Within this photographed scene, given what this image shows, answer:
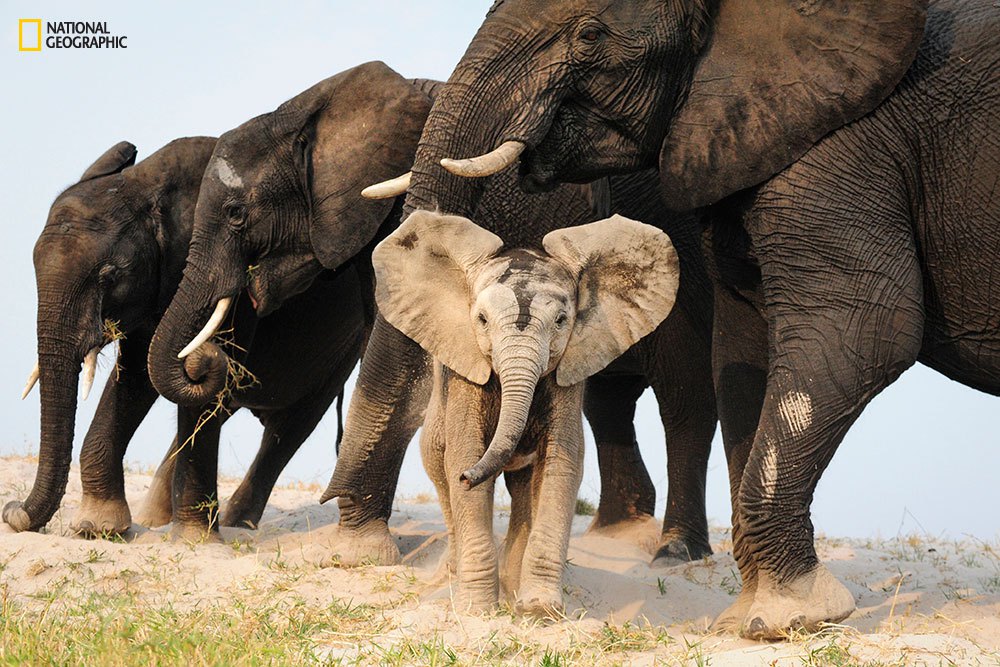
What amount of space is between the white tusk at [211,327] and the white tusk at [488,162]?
2.74 metres

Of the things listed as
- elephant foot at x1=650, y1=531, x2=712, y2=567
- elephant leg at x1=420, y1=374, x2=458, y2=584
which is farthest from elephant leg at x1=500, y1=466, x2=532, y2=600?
elephant foot at x1=650, y1=531, x2=712, y2=567

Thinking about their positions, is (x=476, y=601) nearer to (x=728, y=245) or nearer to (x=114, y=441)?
(x=728, y=245)

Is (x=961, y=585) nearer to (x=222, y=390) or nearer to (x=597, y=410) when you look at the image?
(x=597, y=410)

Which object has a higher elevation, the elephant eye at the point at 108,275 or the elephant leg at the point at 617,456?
the elephant eye at the point at 108,275

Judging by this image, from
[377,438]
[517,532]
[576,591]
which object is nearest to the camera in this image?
[517,532]

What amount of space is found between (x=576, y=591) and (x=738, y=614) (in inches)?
32.8

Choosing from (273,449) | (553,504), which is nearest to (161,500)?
(273,449)

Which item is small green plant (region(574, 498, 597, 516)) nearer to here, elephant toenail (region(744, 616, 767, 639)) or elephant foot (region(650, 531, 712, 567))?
elephant foot (region(650, 531, 712, 567))

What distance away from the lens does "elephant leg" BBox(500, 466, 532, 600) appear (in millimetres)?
6895

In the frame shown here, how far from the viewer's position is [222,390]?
29.3 ft

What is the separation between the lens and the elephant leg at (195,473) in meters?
9.38

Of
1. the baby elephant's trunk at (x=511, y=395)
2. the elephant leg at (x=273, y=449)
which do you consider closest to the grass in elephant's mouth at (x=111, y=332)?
the elephant leg at (x=273, y=449)

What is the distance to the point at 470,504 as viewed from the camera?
659 centimetres

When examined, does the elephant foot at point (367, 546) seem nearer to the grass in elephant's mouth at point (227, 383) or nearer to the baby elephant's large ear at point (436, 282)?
the grass in elephant's mouth at point (227, 383)
